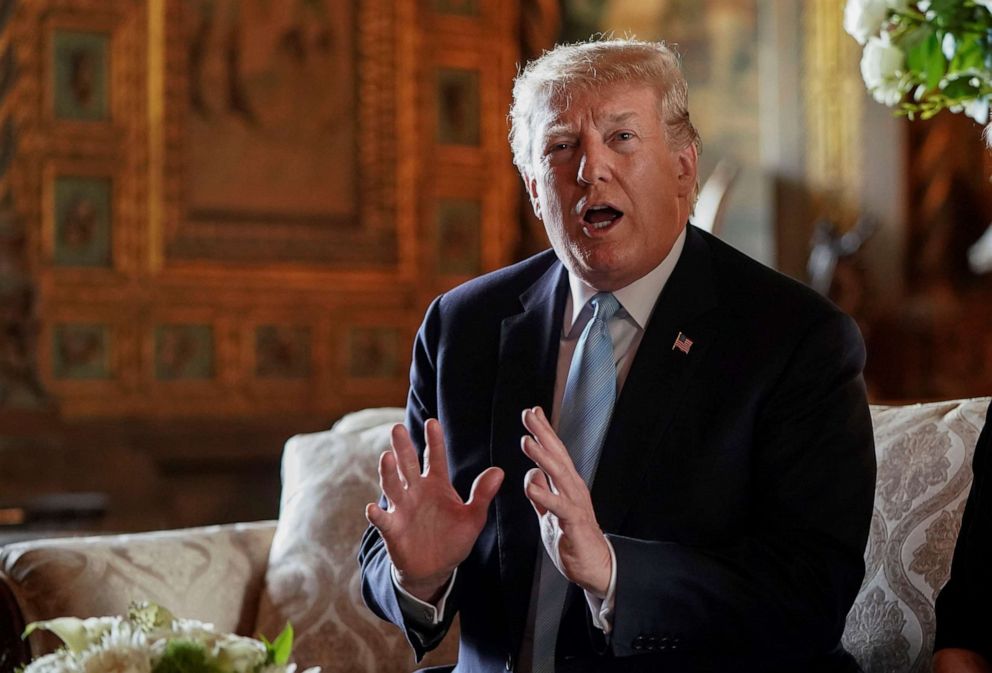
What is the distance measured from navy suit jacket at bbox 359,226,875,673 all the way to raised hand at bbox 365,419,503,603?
0.15 metres

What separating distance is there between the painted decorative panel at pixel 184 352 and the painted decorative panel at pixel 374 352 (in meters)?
0.78

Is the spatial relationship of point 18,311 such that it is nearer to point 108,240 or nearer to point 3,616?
point 108,240

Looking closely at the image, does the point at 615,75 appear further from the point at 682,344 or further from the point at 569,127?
the point at 682,344

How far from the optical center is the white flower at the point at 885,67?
2184 millimetres

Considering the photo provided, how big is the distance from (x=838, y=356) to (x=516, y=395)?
0.53 m

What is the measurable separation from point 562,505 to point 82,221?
5.32 meters

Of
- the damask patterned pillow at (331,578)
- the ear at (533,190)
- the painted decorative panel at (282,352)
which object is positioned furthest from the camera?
the painted decorative panel at (282,352)

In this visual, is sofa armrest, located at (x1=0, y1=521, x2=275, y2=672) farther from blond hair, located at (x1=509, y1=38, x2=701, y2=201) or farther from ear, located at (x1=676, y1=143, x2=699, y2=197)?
ear, located at (x1=676, y1=143, x2=699, y2=197)

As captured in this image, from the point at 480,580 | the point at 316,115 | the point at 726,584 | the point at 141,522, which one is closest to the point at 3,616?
the point at 480,580

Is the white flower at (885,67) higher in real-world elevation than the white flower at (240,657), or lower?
higher

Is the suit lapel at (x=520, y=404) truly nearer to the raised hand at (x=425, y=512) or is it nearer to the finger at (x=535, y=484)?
the raised hand at (x=425, y=512)

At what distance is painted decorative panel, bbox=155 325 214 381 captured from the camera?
6766 millimetres

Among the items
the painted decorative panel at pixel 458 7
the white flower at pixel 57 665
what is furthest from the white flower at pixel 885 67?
the painted decorative panel at pixel 458 7

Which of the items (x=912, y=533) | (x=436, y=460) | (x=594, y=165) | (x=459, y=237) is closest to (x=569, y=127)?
(x=594, y=165)
